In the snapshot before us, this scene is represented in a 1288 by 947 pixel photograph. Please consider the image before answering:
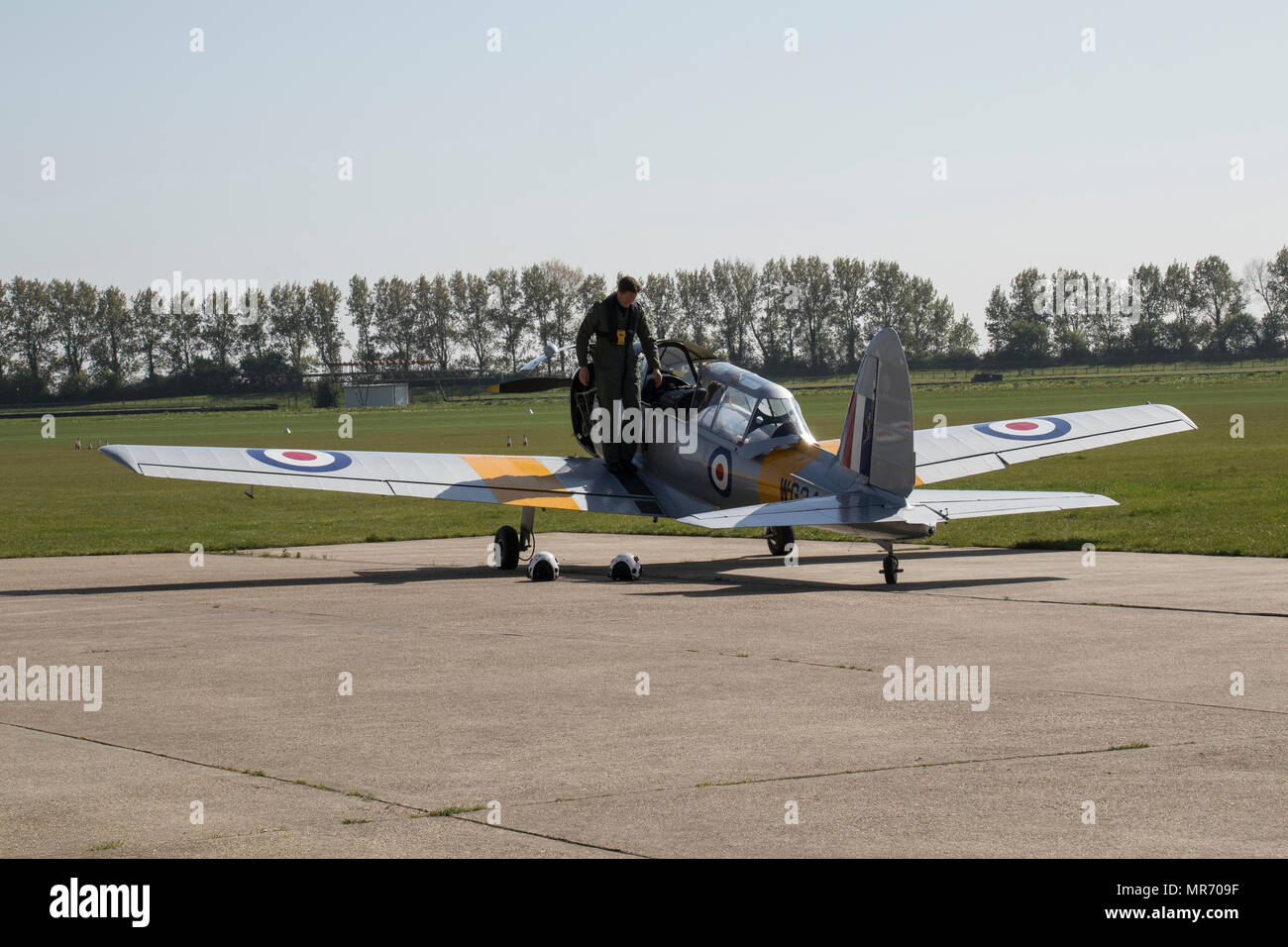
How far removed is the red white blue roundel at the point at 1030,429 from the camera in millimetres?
19547

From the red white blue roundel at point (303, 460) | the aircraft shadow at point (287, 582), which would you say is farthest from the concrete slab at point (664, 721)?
the red white blue roundel at point (303, 460)

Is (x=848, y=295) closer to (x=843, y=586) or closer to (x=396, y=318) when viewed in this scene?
(x=396, y=318)

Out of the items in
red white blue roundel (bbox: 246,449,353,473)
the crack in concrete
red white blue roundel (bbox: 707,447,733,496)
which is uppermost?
red white blue roundel (bbox: 246,449,353,473)

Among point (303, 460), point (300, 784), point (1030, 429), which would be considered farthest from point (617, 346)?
point (300, 784)

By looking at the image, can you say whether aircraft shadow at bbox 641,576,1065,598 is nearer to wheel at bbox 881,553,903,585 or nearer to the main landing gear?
wheel at bbox 881,553,903,585

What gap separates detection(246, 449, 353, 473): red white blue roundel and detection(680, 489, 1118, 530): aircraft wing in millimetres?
5244

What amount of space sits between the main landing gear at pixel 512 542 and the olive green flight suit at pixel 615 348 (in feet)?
5.84

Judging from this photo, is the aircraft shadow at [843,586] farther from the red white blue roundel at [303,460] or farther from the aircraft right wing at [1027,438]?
the red white blue roundel at [303,460]

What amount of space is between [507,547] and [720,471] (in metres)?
3.03

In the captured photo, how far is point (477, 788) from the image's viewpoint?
22.4 ft

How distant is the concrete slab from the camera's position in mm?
6027

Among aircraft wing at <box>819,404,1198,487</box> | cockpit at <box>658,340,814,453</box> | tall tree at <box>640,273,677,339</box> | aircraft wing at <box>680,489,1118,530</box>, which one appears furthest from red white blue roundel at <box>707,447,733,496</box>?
tall tree at <box>640,273,677,339</box>
